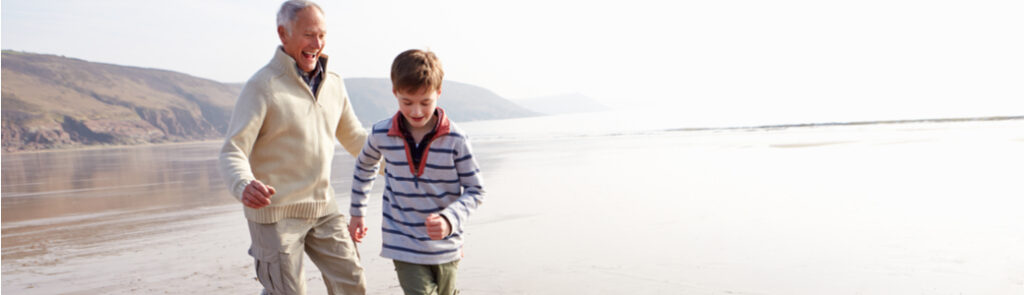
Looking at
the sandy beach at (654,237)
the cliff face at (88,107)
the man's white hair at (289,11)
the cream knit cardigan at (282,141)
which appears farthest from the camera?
the cliff face at (88,107)

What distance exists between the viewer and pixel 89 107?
3314 inches

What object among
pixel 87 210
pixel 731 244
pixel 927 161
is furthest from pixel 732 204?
pixel 87 210

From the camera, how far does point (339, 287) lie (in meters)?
3.19

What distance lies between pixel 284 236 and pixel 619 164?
1207 cm

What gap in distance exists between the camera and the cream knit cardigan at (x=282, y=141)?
111 inches

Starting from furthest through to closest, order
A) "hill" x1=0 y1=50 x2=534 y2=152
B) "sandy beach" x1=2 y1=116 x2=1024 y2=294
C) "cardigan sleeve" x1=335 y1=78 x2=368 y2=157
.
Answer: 1. "hill" x1=0 y1=50 x2=534 y2=152
2. "sandy beach" x1=2 y1=116 x2=1024 y2=294
3. "cardigan sleeve" x1=335 y1=78 x2=368 y2=157

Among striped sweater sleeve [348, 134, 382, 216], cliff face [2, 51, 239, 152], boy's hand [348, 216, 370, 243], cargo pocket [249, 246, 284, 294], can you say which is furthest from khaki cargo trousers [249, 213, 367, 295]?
cliff face [2, 51, 239, 152]

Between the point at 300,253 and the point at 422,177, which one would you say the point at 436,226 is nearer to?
the point at 422,177

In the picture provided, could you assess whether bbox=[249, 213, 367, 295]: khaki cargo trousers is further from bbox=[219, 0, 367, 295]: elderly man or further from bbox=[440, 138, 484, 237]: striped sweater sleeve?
bbox=[440, 138, 484, 237]: striped sweater sleeve

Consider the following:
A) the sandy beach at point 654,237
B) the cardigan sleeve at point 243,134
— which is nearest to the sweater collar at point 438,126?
the cardigan sleeve at point 243,134

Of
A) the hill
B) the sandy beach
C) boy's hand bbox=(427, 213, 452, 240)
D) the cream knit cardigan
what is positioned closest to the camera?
boy's hand bbox=(427, 213, 452, 240)

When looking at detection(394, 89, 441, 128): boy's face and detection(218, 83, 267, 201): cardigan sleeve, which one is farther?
detection(218, 83, 267, 201): cardigan sleeve

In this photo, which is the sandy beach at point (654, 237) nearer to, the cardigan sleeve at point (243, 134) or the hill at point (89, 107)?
the cardigan sleeve at point (243, 134)

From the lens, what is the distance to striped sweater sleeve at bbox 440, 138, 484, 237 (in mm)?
2498
